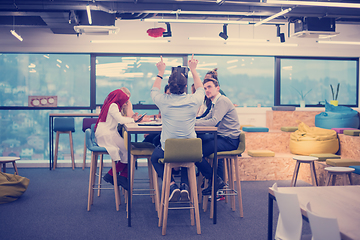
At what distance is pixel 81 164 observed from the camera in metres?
6.18

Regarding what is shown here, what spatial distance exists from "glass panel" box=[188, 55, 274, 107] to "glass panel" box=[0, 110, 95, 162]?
307 centimetres

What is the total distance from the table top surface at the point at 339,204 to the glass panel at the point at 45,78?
18.9 ft

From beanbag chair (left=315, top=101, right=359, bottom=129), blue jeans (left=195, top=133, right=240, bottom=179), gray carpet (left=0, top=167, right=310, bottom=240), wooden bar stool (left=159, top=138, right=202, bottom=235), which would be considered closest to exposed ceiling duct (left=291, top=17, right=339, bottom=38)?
beanbag chair (left=315, top=101, right=359, bottom=129)

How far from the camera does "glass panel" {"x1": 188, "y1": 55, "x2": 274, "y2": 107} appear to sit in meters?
6.86

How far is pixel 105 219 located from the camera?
10.2 feet

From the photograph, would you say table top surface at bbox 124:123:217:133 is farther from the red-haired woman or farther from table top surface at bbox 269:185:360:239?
table top surface at bbox 269:185:360:239

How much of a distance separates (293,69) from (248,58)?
3.64 feet

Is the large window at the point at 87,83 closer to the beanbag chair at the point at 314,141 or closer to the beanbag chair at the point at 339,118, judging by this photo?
the beanbag chair at the point at 339,118

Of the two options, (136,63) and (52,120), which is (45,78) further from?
(136,63)

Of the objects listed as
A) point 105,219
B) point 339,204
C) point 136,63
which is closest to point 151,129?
point 105,219

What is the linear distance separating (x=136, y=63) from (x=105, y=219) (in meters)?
4.17

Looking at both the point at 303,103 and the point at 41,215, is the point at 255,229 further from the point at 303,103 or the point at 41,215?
the point at 303,103

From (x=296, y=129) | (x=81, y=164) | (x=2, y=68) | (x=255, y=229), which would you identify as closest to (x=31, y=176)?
(x=81, y=164)

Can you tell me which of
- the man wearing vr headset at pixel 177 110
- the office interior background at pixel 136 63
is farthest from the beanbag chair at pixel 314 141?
the man wearing vr headset at pixel 177 110
